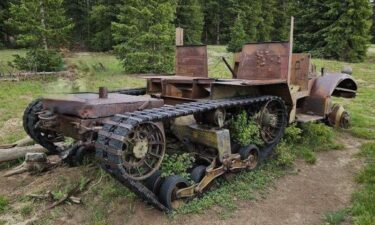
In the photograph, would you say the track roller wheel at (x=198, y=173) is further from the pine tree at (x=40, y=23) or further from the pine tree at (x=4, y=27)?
the pine tree at (x=4, y=27)

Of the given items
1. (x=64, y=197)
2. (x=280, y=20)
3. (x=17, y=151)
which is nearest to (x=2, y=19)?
(x=17, y=151)

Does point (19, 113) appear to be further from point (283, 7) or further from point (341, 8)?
point (283, 7)

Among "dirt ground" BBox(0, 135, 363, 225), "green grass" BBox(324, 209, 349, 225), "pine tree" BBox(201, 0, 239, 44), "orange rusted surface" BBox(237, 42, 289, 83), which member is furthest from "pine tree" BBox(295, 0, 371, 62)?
"green grass" BBox(324, 209, 349, 225)

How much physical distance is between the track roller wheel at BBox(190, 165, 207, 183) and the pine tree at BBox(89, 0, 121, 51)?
26538 mm

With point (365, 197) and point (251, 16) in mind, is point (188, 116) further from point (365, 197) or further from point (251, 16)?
point (251, 16)

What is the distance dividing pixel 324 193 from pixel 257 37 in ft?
115

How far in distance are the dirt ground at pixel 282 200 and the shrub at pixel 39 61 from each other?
12085mm

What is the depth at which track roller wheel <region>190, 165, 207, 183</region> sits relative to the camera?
5.26 meters

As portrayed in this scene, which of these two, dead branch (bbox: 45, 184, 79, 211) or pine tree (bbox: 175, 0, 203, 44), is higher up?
pine tree (bbox: 175, 0, 203, 44)

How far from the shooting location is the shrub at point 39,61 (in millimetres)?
A: 17250

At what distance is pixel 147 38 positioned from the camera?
17.7 m

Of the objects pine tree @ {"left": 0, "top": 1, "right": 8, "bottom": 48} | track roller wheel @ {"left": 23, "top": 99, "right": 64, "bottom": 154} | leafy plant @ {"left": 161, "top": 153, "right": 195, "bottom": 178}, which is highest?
pine tree @ {"left": 0, "top": 1, "right": 8, "bottom": 48}

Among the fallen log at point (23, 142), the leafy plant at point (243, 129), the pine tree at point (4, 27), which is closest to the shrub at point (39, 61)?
the fallen log at point (23, 142)

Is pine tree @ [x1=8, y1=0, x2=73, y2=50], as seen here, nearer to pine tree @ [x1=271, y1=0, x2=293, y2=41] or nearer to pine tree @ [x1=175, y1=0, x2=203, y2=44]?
pine tree @ [x1=175, y1=0, x2=203, y2=44]
